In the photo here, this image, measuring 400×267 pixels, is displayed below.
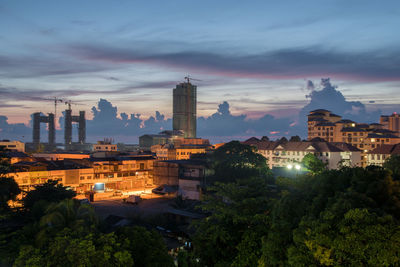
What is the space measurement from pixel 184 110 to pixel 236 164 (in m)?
121

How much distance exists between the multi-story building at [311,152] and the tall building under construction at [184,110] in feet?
321

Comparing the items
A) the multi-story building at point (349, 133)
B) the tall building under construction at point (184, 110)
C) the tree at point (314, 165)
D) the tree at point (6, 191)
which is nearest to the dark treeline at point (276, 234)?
the tree at point (6, 191)

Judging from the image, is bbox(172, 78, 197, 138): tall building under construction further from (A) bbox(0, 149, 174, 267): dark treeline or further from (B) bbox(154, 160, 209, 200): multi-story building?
(A) bbox(0, 149, 174, 267): dark treeline

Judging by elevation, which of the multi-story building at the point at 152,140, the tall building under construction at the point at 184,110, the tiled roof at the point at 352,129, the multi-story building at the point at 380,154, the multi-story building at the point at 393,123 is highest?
the tall building under construction at the point at 184,110

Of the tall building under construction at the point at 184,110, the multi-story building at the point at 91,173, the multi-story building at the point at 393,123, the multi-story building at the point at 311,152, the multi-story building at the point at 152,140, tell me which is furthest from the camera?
the tall building under construction at the point at 184,110

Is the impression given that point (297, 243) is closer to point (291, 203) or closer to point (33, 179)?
point (291, 203)

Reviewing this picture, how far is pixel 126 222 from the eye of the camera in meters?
24.8

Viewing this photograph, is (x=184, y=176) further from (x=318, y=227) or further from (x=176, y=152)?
(x=318, y=227)

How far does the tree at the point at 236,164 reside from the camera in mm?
45928

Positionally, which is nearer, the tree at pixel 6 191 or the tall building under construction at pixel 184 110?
the tree at pixel 6 191

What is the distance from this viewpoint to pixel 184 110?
167m

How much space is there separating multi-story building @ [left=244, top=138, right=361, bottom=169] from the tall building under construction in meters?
97.7

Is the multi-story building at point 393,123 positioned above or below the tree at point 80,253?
above

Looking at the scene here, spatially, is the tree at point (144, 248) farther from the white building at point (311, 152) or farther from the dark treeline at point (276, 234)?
the white building at point (311, 152)
